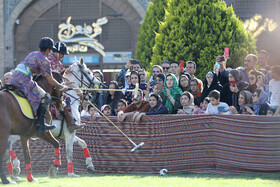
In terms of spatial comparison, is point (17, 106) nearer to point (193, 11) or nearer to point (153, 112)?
point (153, 112)

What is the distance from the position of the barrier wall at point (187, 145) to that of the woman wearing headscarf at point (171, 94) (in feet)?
3.44

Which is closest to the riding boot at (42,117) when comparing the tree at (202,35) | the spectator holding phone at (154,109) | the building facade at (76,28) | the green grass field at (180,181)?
the green grass field at (180,181)

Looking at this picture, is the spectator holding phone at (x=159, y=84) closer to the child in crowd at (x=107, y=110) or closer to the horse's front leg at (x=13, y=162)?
the child in crowd at (x=107, y=110)

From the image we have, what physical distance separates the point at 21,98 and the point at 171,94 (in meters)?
3.80

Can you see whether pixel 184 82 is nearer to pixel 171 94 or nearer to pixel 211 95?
pixel 171 94

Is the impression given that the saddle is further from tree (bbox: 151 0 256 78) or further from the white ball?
tree (bbox: 151 0 256 78)

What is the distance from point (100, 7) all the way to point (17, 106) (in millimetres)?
23679

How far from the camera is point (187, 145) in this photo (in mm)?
11469

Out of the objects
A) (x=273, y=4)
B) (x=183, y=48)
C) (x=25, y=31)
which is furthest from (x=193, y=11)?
(x=25, y=31)

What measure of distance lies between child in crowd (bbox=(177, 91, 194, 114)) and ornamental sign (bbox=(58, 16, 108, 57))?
851 inches

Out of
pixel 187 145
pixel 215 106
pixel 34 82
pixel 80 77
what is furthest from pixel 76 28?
pixel 187 145

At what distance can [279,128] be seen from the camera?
10828 millimetres

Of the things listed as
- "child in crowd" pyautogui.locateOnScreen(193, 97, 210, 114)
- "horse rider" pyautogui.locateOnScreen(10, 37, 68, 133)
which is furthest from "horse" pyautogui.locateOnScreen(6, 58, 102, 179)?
"child in crowd" pyautogui.locateOnScreen(193, 97, 210, 114)

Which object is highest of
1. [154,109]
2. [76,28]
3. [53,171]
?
[76,28]
